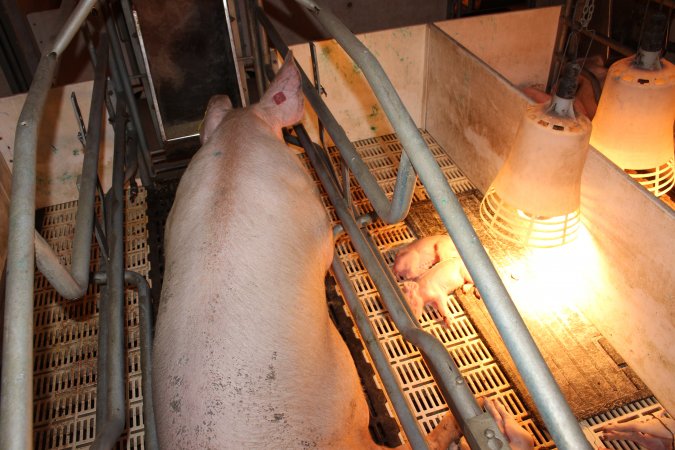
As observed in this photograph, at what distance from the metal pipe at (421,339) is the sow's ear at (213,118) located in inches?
16.8

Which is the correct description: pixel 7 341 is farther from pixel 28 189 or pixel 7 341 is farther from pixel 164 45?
pixel 164 45

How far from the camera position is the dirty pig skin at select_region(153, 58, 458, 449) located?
111 cm

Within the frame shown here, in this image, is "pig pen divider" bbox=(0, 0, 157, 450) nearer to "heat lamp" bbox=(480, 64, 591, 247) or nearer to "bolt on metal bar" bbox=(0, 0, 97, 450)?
"bolt on metal bar" bbox=(0, 0, 97, 450)

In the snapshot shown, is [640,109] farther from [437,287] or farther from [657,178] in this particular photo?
[437,287]

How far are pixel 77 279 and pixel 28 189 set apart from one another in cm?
30

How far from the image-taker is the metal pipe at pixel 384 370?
1407 mm

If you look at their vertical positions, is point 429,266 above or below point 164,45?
below

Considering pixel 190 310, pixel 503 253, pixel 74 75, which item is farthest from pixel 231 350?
pixel 74 75

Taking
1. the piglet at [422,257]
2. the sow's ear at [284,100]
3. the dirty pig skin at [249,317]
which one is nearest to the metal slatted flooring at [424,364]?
the piglet at [422,257]

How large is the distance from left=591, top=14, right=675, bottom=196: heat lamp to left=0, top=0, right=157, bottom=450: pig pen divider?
66.7 inches

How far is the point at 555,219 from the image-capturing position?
6.17 ft

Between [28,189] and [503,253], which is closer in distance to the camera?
[28,189]

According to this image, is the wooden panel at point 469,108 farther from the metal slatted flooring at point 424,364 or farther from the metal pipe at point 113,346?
the metal pipe at point 113,346

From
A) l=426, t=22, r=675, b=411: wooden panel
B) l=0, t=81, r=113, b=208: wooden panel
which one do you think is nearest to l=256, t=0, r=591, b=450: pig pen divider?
l=426, t=22, r=675, b=411: wooden panel
